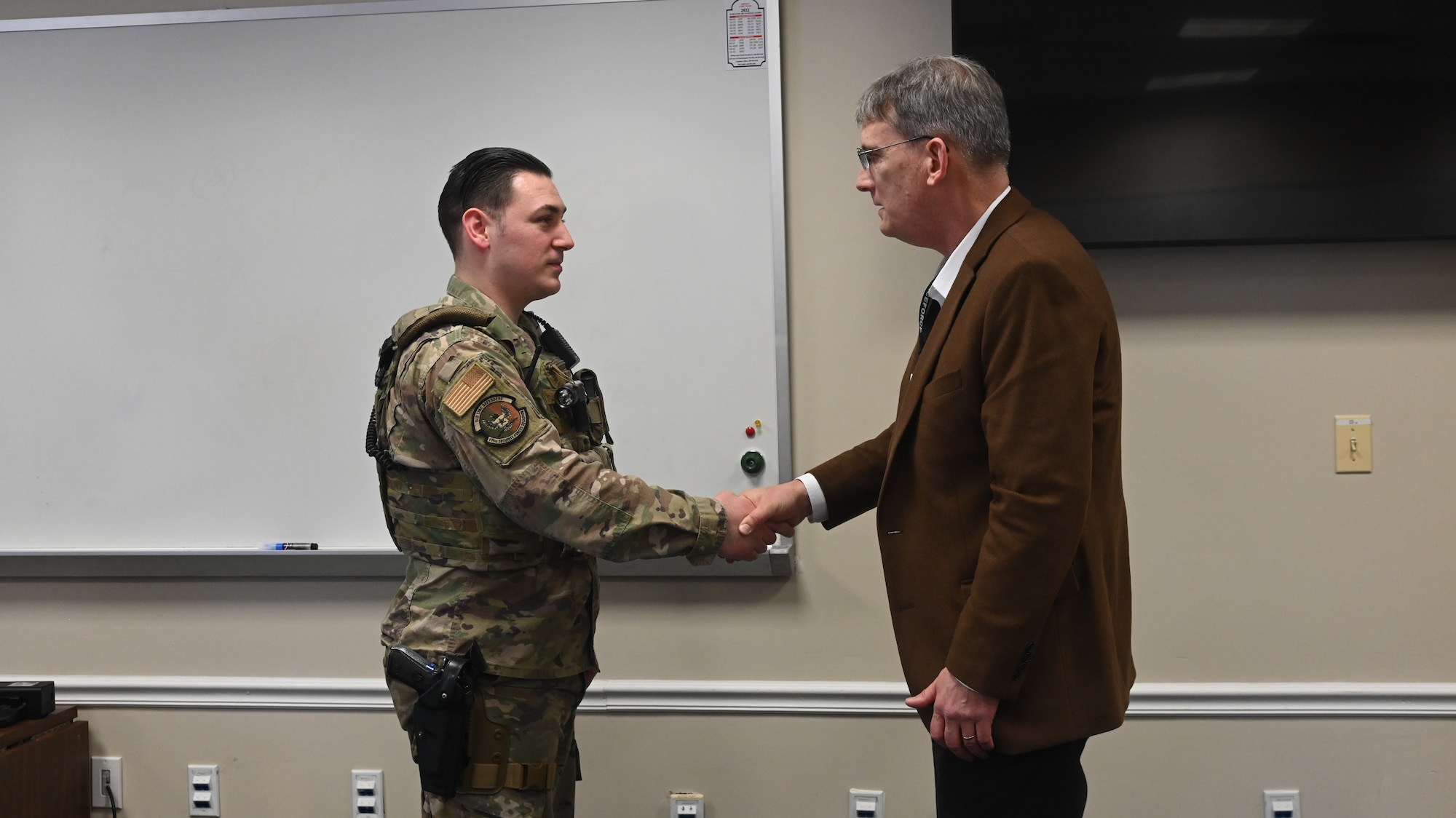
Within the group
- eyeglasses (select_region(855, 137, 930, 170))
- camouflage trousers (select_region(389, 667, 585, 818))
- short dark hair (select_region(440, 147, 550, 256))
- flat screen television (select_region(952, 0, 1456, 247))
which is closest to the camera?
eyeglasses (select_region(855, 137, 930, 170))

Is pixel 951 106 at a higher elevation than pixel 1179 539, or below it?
higher

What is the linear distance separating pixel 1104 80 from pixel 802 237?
77cm

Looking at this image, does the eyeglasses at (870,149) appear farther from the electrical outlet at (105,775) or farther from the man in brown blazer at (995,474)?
the electrical outlet at (105,775)

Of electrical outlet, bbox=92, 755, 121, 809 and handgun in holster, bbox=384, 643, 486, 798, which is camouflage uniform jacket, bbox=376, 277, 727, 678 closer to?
handgun in holster, bbox=384, 643, 486, 798

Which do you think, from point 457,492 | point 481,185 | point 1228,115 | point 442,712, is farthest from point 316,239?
point 1228,115

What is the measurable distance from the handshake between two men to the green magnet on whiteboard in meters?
0.39

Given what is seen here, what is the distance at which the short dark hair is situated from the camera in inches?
65.6

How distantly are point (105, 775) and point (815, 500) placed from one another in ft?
6.88

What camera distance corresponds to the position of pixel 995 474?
126cm

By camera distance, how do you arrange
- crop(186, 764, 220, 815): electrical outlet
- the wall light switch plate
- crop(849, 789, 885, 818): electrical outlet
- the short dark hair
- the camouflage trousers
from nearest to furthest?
the camouflage trousers → the short dark hair → the wall light switch plate → crop(849, 789, 885, 818): electrical outlet → crop(186, 764, 220, 815): electrical outlet

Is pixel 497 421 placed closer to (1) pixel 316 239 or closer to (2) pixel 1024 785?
(2) pixel 1024 785

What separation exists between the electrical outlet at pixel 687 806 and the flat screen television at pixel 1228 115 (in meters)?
1.66

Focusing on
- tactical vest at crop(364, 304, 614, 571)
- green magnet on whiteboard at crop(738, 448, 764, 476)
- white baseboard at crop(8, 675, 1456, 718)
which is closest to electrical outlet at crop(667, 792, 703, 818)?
white baseboard at crop(8, 675, 1456, 718)

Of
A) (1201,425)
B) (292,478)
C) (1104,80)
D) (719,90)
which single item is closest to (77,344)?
(292,478)
